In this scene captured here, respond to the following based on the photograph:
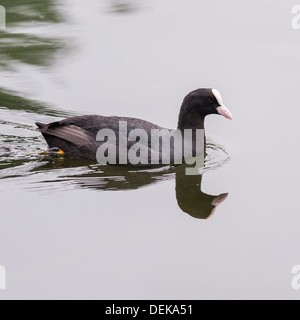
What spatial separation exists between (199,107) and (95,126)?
1.13 m

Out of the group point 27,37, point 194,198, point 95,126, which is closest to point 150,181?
point 194,198

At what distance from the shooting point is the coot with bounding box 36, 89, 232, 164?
8438mm

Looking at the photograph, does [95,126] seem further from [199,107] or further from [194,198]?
[194,198]

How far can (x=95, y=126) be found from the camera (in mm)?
8484

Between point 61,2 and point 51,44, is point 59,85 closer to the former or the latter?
point 51,44

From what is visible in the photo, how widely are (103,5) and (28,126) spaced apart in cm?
436

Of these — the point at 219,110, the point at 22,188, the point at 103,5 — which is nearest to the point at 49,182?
the point at 22,188

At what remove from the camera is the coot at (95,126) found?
27.7 ft

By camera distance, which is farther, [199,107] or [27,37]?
[27,37]

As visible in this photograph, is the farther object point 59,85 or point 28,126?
point 59,85

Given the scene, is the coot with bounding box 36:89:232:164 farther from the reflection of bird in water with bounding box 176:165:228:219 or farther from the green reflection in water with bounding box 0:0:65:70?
the green reflection in water with bounding box 0:0:65:70

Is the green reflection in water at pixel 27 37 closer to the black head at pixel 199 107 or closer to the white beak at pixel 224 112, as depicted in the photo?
the black head at pixel 199 107

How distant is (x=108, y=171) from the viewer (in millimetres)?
8297

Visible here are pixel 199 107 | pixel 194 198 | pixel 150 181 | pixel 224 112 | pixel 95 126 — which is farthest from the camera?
pixel 199 107
